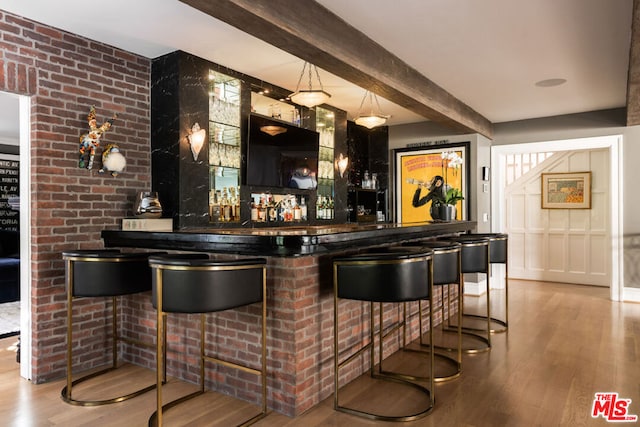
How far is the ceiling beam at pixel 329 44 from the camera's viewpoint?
7.92 feet

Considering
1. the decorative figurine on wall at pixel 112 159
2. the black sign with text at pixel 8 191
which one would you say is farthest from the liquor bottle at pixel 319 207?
the black sign with text at pixel 8 191

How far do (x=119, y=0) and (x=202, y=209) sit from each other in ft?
5.86

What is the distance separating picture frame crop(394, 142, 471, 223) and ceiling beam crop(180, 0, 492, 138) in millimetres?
1883

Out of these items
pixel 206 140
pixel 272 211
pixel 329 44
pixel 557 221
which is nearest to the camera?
pixel 329 44

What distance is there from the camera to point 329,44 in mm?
2973

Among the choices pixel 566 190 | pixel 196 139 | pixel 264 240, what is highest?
pixel 196 139

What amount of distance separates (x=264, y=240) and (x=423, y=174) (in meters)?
4.93

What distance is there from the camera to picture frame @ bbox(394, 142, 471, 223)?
650cm

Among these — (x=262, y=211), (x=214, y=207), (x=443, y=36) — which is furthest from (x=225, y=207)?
(x=443, y=36)

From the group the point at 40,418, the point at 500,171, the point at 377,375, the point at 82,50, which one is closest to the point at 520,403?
the point at 377,375

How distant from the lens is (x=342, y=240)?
2676 millimetres

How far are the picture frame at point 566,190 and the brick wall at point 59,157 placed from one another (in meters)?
6.42

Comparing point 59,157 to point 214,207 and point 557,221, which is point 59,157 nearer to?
point 214,207

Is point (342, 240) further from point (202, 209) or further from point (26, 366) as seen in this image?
point (26, 366)
